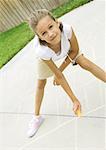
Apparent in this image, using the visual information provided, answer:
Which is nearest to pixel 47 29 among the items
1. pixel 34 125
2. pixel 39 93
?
pixel 39 93

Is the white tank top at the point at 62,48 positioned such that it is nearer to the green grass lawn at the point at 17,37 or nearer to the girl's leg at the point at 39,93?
the girl's leg at the point at 39,93

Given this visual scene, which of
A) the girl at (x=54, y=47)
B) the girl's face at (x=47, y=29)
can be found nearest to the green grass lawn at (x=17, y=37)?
the girl at (x=54, y=47)

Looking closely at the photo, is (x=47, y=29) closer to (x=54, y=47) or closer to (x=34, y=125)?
(x=54, y=47)

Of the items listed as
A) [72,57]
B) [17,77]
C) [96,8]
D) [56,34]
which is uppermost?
[56,34]

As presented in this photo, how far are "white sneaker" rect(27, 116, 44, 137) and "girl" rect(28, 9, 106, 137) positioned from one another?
479mm

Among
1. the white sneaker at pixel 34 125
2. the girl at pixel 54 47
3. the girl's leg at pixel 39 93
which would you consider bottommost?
the white sneaker at pixel 34 125

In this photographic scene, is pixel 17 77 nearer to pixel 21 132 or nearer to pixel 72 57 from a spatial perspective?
pixel 21 132

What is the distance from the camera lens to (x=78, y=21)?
6.53 metres

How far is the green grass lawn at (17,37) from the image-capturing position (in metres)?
6.52

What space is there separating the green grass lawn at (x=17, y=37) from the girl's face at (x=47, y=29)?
8.28 feet

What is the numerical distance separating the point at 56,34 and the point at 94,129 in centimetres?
92

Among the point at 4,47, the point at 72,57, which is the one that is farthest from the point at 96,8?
the point at 72,57

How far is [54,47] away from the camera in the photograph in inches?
157

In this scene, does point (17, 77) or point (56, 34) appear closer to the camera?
point (56, 34)
